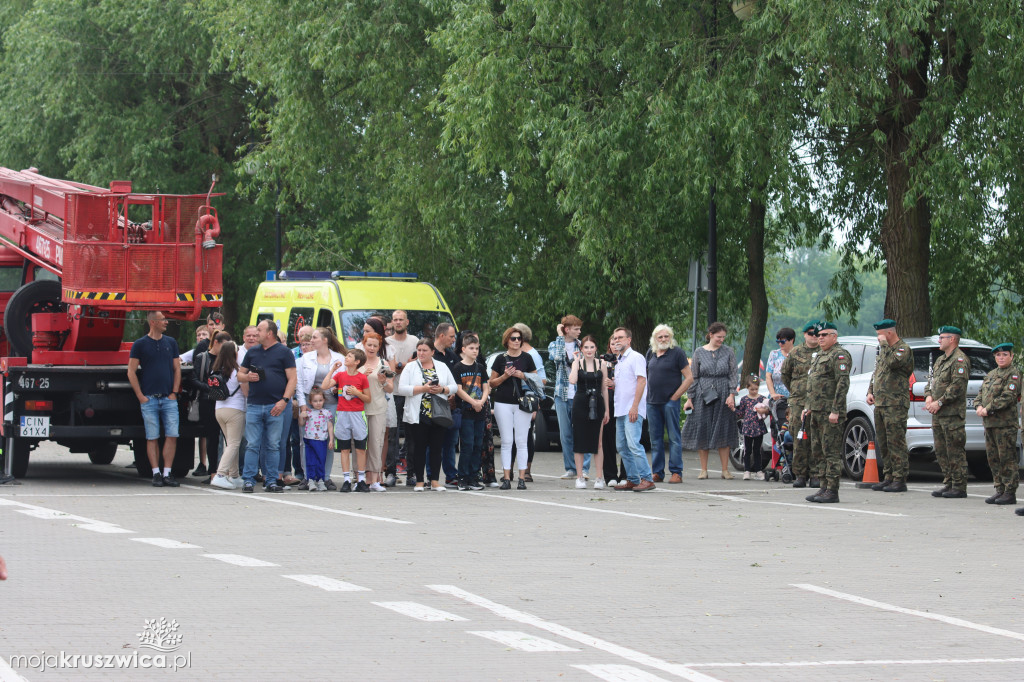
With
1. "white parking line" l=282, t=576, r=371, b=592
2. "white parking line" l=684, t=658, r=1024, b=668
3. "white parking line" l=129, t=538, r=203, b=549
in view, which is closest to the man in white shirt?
"white parking line" l=129, t=538, r=203, b=549

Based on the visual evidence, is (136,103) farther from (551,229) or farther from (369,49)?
(551,229)

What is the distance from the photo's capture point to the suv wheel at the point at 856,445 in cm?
A: 1786

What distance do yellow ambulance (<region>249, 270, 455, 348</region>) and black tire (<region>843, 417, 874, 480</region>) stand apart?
5.63 metres

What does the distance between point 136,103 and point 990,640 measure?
3324 cm

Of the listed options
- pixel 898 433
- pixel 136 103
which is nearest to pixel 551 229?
pixel 898 433

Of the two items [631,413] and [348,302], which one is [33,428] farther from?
[631,413]

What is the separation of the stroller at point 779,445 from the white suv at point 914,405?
741 mm

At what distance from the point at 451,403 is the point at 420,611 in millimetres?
7895

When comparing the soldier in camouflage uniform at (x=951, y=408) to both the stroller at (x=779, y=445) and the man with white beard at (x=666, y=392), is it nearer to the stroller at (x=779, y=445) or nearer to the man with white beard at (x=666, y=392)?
the stroller at (x=779, y=445)

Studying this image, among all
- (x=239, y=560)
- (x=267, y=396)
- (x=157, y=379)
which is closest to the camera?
(x=239, y=560)

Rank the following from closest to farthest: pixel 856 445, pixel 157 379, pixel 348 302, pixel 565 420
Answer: pixel 157 379 < pixel 565 420 < pixel 856 445 < pixel 348 302

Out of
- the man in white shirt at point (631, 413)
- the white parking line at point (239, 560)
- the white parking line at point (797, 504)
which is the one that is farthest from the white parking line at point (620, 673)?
the man in white shirt at point (631, 413)

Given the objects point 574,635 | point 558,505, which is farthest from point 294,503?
point 574,635

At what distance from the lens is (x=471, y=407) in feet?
53.5
